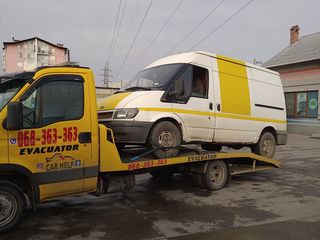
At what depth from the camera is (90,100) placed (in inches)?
231

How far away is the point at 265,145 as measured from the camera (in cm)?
1012

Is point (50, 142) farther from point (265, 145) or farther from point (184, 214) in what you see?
point (265, 145)

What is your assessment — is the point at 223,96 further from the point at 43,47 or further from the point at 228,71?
the point at 43,47

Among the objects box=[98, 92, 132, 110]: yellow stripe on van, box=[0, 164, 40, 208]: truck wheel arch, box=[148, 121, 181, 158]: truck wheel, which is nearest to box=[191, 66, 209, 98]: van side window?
box=[148, 121, 181, 158]: truck wheel

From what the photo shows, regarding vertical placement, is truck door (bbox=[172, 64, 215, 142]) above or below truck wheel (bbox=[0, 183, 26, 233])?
above

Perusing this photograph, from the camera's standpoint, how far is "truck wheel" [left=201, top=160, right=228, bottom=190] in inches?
331

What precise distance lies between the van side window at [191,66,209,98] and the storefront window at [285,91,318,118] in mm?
18333

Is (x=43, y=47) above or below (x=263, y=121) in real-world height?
above

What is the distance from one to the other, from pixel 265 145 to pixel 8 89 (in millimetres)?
6975

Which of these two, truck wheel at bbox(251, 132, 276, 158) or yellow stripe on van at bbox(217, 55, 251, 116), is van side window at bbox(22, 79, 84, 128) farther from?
truck wheel at bbox(251, 132, 276, 158)

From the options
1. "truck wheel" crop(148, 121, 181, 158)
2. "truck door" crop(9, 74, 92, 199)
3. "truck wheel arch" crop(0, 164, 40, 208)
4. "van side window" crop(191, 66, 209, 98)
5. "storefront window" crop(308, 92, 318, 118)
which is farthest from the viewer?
"storefront window" crop(308, 92, 318, 118)

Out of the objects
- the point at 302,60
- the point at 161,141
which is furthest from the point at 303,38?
the point at 161,141

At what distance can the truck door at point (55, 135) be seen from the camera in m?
5.31

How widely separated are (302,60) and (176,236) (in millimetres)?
22326
